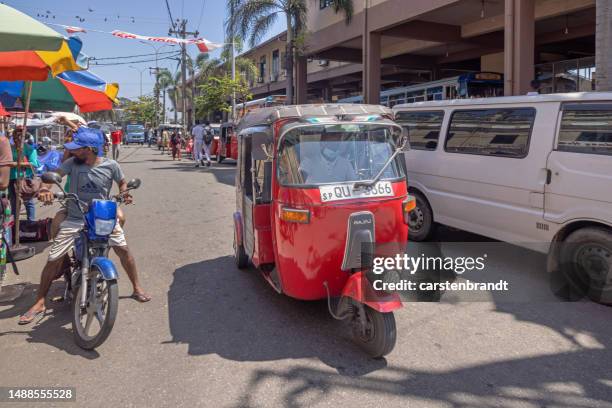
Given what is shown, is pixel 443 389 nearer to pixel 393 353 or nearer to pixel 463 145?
pixel 393 353

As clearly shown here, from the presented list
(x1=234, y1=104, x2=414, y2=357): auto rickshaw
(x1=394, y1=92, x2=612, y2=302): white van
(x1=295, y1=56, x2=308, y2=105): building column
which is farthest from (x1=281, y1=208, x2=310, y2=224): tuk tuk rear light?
(x1=295, y1=56, x2=308, y2=105): building column

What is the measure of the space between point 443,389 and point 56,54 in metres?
4.72

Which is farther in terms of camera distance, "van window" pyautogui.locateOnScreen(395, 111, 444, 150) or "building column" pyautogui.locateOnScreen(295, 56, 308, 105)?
"building column" pyautogui.locateOnScreen(295, 56, 308, 105)

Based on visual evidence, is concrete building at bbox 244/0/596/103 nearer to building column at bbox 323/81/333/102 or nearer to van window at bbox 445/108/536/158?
van window at bbox 445/108/536/158

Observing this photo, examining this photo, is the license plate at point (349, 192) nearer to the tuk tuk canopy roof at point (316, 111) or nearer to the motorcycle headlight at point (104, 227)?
the tuk tuk canopy roof at point (316, 111)

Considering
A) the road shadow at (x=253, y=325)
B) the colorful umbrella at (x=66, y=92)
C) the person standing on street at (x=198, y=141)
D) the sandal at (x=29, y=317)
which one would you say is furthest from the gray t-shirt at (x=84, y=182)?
the person standing on street at (x=198, y=141)

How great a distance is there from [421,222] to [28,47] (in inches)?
203

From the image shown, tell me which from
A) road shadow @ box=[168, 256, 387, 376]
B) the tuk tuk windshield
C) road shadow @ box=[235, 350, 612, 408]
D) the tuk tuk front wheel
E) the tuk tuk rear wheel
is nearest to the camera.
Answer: road shadow @ box=[235, 350, 612, 408]

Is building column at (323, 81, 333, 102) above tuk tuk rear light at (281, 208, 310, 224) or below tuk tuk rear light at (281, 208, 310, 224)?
above

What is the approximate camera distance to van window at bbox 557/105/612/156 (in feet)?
15.6

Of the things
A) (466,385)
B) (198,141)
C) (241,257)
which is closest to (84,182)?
(241,257)

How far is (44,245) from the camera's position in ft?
24.4

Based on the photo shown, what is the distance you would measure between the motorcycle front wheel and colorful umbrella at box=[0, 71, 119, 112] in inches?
186

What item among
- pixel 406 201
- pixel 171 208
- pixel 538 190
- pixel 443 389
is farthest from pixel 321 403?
pixel 171 208
